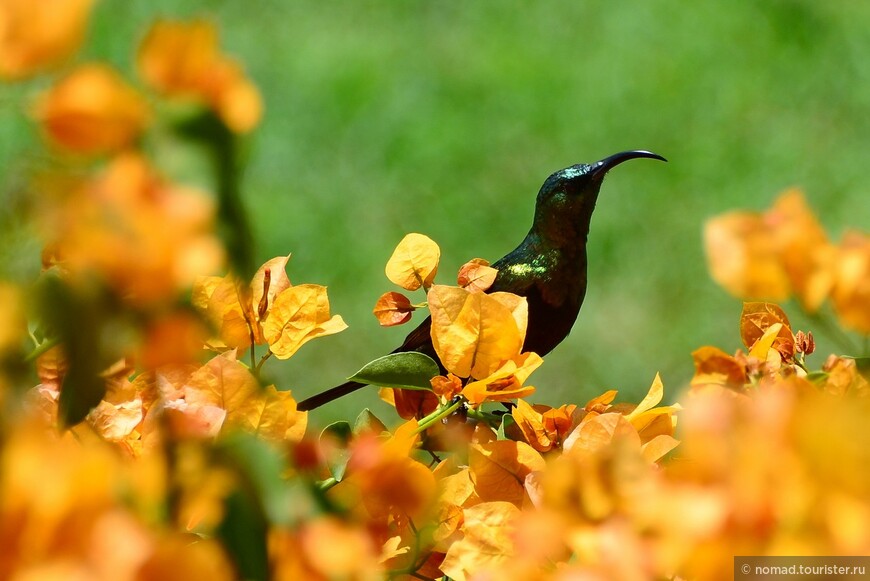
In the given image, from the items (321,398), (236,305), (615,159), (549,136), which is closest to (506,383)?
(236,305)

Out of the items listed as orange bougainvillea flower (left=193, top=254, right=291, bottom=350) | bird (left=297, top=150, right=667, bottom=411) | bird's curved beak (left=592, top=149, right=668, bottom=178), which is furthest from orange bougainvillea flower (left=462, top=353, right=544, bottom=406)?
bird (left=297, top=150, right=667, bottom=411)

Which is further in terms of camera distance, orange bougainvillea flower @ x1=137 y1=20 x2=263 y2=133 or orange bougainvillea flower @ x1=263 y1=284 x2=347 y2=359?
orange bougainvillea flower @ x1=263 y1=284 x2=347 y2=359

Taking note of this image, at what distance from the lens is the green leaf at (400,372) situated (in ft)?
1.67

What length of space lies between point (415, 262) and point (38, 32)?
0.37 m

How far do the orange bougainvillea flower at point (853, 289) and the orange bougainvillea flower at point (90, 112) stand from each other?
0.61 feet

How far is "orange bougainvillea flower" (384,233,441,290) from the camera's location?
0.61 meters

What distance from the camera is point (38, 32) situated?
0.81 feet

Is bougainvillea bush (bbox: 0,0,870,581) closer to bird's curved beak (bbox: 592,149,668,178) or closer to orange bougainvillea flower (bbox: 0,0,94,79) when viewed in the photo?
orange bougainvillea flower (bbox: 0,0,94,79)

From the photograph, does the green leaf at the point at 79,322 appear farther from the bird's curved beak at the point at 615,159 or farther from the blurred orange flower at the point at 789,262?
the bird's curved beak at the point at 615,159

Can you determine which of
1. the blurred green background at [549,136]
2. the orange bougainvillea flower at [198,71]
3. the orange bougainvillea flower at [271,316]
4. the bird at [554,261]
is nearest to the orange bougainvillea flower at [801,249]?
the orange bougainvillea flower at [198,71]

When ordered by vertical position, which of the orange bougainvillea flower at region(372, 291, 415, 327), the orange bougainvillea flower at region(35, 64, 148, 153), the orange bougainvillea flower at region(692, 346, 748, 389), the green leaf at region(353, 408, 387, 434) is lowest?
the green leaf at region(353, 408, 387, 434)

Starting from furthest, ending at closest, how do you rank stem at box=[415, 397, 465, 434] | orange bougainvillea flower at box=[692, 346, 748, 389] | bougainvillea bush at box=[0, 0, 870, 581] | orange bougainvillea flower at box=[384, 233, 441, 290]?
orange bougainvillea flower at box=[384, 233, 441, 290]
stem at box=[415, 397, 465, 434]
orange bougainvillea flower at box=[692, 346, 748, 389]
bougainvillea bush at box=[0, 0, 870, 581]

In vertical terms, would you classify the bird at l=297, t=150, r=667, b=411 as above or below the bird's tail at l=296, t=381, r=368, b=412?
below

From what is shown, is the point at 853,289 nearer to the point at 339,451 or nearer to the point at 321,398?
the point at 339,451
